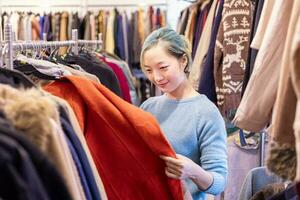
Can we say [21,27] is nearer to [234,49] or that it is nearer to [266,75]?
[234,49]

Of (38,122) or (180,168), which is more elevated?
(38,122)

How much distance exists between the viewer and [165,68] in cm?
172

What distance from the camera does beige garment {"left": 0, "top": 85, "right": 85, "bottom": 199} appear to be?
0.75 meters

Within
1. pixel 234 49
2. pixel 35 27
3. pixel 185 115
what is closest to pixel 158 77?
pixel 185 115

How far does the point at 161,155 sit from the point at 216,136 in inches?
14.9

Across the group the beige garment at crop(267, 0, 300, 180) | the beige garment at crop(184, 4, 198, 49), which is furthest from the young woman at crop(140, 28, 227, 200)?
the beige garment at crop(184, 4, 198, 49)

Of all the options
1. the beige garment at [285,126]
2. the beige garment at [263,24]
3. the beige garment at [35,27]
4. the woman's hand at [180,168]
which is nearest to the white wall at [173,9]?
the beige garment at [35,27]

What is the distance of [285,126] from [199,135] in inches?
31.5

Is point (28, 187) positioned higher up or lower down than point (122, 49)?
higher up

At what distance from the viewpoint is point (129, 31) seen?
489cm

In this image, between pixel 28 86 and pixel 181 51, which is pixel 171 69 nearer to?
pixel 181 51

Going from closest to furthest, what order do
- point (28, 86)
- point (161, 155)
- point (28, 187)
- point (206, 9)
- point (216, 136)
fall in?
point (28, 187), point (28, 86), point (161, 155), point (216, 136), point (206, 9)

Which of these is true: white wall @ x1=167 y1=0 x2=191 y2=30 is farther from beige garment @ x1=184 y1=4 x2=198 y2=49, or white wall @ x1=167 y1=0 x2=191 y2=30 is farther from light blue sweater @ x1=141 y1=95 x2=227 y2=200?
light blue sweater @ x1=141 y1=95 x2=227 y2=200

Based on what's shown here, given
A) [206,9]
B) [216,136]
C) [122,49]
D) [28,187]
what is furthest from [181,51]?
[122,49]
